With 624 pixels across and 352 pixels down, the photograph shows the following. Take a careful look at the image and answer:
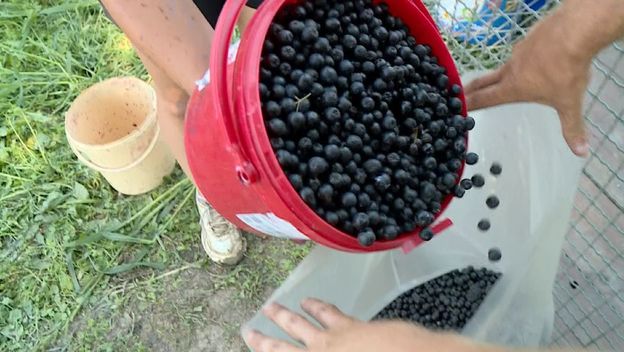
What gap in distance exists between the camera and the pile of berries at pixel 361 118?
757 millimetres

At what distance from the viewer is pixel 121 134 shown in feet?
5.21

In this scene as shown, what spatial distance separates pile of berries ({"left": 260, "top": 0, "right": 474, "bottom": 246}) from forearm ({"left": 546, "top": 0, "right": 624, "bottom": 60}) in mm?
141

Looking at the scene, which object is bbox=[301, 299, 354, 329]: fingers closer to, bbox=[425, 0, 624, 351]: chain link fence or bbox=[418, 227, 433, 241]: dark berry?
bbox=[418, 227, 433, 241]: dark berry

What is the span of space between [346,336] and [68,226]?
97 cm

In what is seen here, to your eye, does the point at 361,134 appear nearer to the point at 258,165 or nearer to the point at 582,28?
the point at 258,165

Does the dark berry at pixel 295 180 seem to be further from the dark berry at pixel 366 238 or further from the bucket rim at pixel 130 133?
the bucket rim at pixel 130 133

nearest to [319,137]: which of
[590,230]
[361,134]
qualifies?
[361,134]

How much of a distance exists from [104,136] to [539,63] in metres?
1.02

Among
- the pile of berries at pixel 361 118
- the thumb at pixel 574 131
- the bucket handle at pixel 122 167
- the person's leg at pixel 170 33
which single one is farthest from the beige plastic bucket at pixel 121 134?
the thumb at pixel 574 131

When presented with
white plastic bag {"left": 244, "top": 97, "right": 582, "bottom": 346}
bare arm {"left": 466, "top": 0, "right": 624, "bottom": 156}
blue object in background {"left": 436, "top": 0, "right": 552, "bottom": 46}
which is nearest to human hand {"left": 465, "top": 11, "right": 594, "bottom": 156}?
bare arm {"left": 466, "top": 0, "right": 624, "bottom": 156}

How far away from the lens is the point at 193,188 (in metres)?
1.58

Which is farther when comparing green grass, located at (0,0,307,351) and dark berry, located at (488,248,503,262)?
green grass, located at (0,0,307,351)

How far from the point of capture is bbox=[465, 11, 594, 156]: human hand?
0.83 meters

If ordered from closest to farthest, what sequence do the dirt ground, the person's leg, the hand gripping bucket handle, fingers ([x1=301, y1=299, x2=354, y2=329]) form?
1. the hand gripping bucket handle
2. fingers ([x1=301, y1=299, x2=354, y2=329])
3. the person's leg
4. the dirt ground
